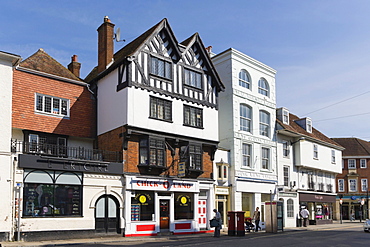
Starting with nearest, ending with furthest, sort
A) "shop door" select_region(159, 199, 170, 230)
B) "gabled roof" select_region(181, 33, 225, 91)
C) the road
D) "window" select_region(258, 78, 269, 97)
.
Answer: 1. the road
2. "shop door" select_region(159, 199, 170, 230)
3. "gabled roof" select_region(181, 33, 225, 91)
4. "window" select_region(258, 78, 269, 97)

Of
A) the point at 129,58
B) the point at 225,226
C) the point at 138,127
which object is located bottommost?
the point at 225,226

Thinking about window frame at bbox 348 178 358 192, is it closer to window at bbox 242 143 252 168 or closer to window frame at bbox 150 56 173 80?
window at bbox 242 143 252 168

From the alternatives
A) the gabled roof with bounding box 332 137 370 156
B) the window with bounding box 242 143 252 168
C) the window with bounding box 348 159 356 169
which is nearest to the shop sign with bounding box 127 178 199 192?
the window with bounding box 242 143 252 168

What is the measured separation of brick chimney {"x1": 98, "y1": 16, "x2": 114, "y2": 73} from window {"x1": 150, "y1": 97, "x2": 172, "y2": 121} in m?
4.33

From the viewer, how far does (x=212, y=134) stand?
29.0m

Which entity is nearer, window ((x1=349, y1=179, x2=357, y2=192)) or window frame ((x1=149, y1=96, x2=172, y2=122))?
window frame ((x1=149, y1=96, x2=172, y2=122))

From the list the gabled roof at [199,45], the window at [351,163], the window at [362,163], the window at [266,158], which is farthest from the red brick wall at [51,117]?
the window at [362,163]

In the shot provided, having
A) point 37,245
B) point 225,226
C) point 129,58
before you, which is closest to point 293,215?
Result: point 225,226

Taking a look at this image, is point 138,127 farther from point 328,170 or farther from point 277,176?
point 328,170

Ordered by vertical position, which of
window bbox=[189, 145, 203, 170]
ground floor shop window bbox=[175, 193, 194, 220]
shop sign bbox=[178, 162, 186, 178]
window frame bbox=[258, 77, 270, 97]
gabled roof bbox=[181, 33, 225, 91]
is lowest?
ground floor shop window bbox=[175, 193, 194, 220]

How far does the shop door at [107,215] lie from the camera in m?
22.3

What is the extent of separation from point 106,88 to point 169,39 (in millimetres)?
5152

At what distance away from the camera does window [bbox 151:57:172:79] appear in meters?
26.0

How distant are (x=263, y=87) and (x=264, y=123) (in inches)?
126
